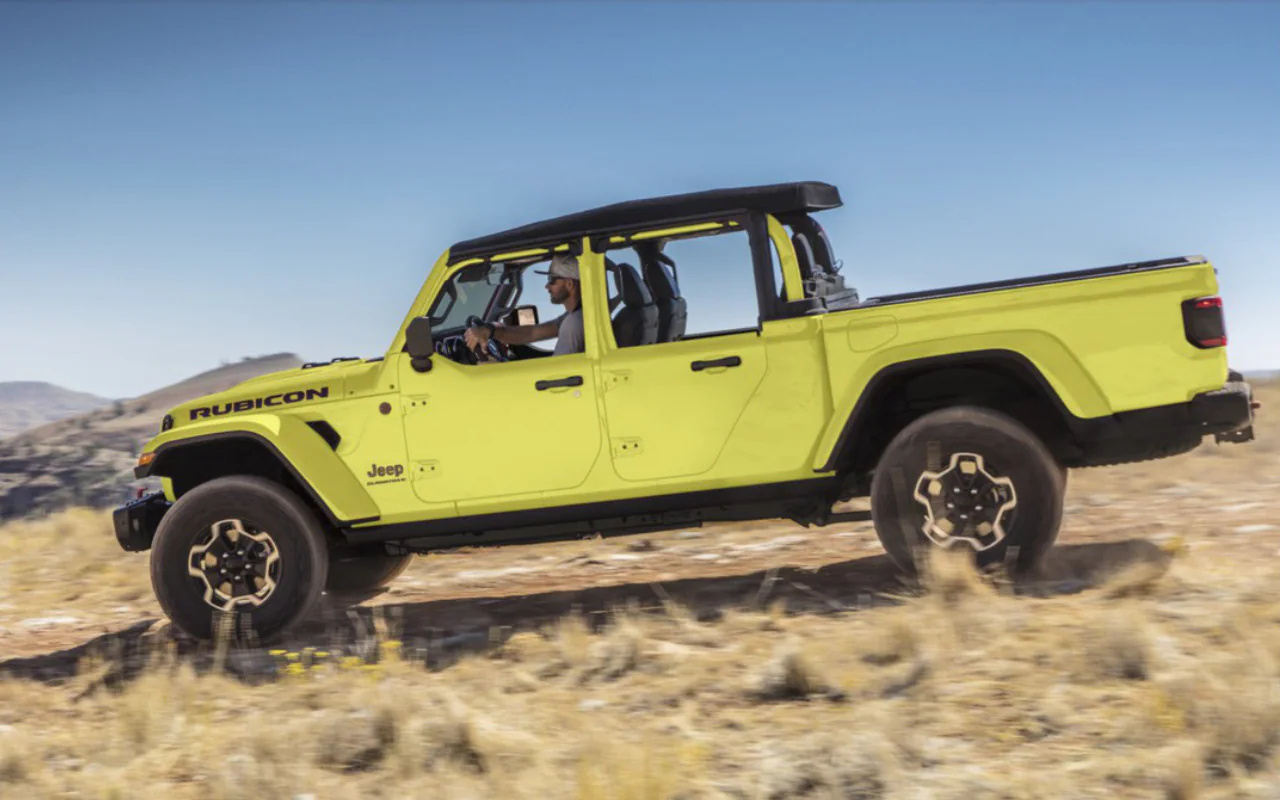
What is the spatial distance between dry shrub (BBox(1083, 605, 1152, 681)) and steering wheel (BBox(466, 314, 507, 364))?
10.9ft

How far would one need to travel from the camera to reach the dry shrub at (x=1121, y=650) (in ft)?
15.8

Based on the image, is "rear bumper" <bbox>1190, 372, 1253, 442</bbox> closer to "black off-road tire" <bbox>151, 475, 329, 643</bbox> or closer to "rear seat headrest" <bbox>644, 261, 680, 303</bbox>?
"rear seat headrest" <bbox>644, 261, 680, 303</bbox>

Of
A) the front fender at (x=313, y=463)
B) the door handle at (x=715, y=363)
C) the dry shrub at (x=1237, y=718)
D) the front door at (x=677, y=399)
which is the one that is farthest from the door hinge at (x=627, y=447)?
the dry shrub at (x=1237, y=718)

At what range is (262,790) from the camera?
4480 mm

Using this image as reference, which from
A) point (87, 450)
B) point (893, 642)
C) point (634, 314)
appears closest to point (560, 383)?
point (634, 314)

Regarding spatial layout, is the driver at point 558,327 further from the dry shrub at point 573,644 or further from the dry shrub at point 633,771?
the dry shrub at point 633,771

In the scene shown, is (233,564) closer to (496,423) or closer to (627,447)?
(496,423)

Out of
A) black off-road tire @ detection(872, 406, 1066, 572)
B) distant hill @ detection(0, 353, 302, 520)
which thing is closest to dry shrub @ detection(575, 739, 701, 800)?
black off-road tire @ detection(872, 406, 1066, 572)

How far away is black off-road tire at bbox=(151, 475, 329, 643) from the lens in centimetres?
681

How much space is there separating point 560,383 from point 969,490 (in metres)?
2.10

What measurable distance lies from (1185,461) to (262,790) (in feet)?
30.0

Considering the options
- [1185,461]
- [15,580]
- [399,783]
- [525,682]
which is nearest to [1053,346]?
[525,682]

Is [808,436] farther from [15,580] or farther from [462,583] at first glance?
[15,580]

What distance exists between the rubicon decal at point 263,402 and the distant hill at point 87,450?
36871 mm
